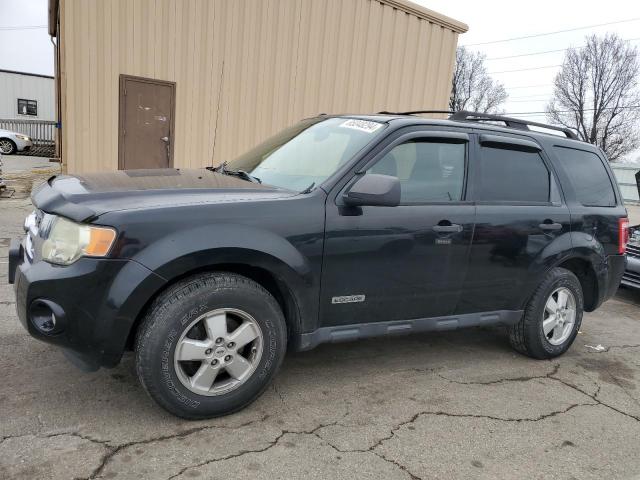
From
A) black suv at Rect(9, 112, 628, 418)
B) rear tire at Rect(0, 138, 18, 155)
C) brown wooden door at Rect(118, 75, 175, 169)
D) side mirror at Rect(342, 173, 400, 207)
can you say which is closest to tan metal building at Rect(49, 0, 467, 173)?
brown wooden door at Rect(118, 75, 175, 169)

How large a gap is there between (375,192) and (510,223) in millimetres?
1267

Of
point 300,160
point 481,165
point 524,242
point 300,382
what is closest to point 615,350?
point 524,242

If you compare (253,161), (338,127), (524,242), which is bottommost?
(524,242)

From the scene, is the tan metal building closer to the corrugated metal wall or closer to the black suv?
the black suv

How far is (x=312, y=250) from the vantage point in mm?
2916

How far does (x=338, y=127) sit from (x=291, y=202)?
0.97 metres

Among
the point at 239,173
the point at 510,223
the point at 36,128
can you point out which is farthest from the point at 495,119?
the point at 36,128

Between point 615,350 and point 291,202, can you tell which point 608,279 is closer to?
point 615,350

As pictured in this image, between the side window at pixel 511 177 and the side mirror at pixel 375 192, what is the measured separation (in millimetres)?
917

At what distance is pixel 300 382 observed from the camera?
132 inches

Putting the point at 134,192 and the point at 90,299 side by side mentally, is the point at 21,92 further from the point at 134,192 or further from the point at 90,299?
the point at 90,299

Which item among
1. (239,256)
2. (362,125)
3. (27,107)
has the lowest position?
(239,256)

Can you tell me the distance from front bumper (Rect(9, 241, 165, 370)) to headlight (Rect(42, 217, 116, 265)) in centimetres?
4

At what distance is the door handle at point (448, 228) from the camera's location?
3.32 metres
